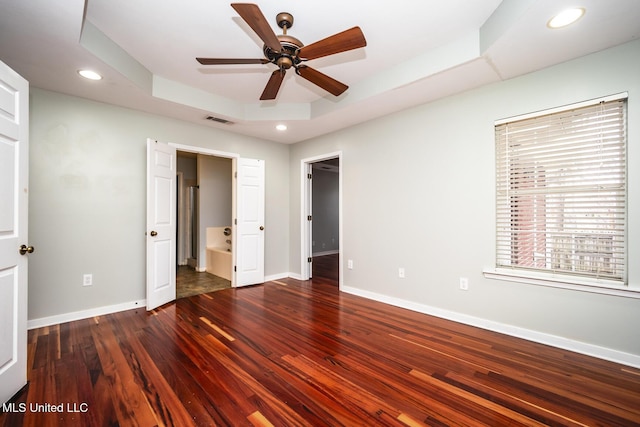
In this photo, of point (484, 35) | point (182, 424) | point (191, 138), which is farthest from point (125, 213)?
point (484, 35)

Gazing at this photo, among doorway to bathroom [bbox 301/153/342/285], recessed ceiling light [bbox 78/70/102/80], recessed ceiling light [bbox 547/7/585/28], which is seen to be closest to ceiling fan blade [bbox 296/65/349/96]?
recessed ceiling light [bbox 547/7/585/28]

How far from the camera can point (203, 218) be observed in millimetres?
5770

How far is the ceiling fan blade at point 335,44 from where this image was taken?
5.74 ft

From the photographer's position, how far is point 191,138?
4.03 meters

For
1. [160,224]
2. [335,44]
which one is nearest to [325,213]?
[160,224]

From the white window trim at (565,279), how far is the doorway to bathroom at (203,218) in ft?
13.2

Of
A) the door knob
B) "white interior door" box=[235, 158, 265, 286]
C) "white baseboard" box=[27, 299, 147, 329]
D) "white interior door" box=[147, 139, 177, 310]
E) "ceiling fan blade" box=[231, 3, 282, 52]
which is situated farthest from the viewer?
"white interior door" box=[235, 158, 265, 286]

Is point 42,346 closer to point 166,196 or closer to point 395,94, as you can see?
point 166,196

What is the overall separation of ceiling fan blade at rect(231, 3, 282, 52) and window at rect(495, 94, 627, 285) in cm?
232

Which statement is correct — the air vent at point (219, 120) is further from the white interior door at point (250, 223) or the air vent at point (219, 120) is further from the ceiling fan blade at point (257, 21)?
the ceiling fan blade at point (257, 21)

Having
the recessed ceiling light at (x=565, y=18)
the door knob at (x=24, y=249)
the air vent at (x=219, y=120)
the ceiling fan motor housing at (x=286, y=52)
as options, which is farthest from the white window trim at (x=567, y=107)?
the door knob at (x=24, y=249)

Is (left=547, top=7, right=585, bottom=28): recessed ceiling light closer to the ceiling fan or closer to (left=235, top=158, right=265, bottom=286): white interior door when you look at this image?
the ceiling fan

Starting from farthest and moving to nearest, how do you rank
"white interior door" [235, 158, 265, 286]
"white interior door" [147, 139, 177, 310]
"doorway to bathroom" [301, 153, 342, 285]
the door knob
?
1. "doorway to bathroom" [301, 153, 342, 285]
2. "white interior door" [235, 158, 265, 286]
3. "white interior door" [147, 139, 177, 310]
4. the door knob

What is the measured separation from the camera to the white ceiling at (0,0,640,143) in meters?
1.97
